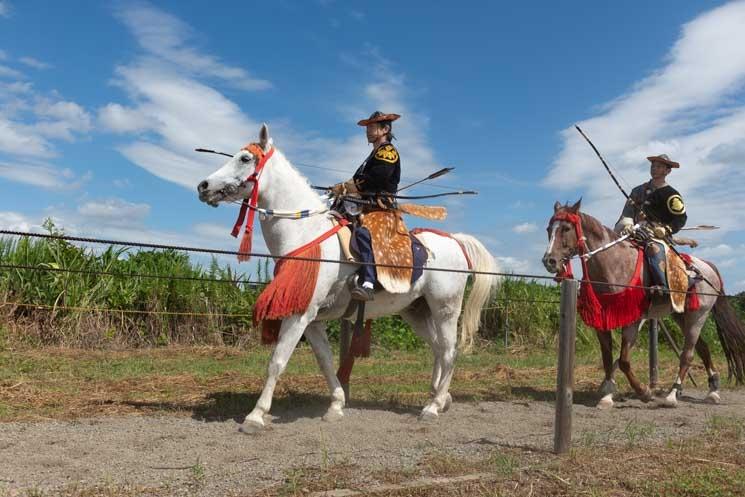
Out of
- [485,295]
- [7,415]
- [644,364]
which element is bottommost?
[7,415]

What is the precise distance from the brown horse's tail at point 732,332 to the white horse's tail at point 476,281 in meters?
3.67

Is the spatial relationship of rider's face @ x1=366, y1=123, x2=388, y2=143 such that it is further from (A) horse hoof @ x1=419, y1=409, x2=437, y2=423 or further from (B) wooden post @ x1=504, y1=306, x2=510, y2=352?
(B) wooden post @ x1=504, y1=306, x2=510, y2=352

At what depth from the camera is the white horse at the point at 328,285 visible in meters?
5.32

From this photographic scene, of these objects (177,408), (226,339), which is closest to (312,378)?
(177,408)

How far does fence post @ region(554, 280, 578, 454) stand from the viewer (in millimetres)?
4504

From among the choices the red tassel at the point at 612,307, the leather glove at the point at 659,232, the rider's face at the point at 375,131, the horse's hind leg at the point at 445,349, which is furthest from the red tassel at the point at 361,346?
the leather glove at the point at 659,232

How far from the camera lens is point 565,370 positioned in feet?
15.0

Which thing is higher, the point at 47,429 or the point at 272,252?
the point at 272,252

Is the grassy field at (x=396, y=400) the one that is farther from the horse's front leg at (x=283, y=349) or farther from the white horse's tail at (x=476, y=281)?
the white horse's tail at (x=476, y=281)

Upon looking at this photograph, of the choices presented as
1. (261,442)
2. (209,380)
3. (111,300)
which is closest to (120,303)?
(111,300)

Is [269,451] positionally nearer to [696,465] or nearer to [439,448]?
[439,448]

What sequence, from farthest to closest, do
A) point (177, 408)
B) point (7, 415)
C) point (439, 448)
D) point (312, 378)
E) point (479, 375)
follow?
1. point (479, 375)
2. point (312, 378)
3. point (177, 408)
4. point (7, 415)
5. point (439, 448)

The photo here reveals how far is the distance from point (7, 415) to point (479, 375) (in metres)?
6.28

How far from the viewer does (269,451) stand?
4484 mm
